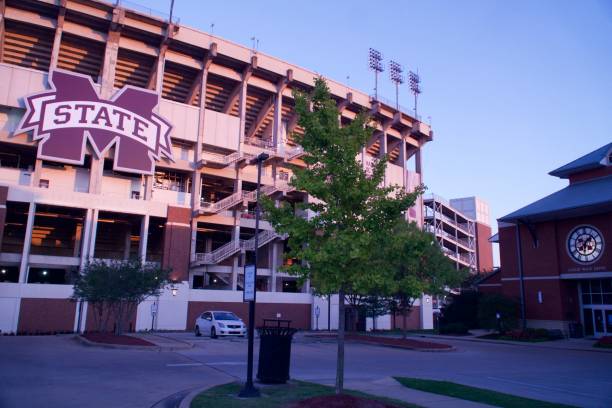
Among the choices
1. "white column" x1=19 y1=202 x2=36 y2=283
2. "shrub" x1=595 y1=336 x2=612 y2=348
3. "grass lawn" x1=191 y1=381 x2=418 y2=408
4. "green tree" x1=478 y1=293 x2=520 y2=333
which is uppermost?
"white column" x1=19 y1=202 x2=36 y2=283

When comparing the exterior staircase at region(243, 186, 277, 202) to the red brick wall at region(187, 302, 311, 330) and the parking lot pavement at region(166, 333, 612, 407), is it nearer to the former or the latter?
the red brick wall at region(187, 302, 311, 330)

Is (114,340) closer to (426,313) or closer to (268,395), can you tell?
(268,395)

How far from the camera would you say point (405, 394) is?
1184cm

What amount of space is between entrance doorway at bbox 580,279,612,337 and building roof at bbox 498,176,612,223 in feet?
18.3

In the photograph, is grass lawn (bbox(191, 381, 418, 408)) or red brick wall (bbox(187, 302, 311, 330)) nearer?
grass lawn (bbox(191, 381, 418, 408))

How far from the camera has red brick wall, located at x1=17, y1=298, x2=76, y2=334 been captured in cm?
3384

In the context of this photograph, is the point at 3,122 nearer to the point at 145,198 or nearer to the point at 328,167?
the point at 145,198

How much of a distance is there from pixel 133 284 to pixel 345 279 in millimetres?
18333

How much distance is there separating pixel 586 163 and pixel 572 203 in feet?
16.9

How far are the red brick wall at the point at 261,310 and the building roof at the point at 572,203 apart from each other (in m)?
19.5

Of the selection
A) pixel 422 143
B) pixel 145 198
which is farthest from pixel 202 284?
pixel 422 143

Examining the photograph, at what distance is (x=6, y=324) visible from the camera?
33.2 metres

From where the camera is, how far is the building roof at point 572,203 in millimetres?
36312

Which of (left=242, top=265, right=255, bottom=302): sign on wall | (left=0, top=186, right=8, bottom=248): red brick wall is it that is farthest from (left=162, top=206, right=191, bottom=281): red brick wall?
(left=242, top=265, right=255, bottom=302): sign on wall
